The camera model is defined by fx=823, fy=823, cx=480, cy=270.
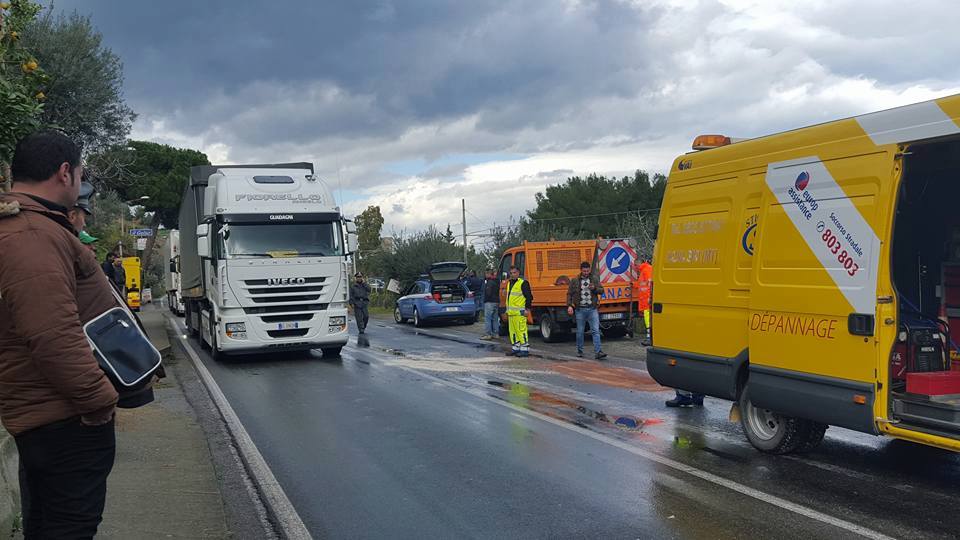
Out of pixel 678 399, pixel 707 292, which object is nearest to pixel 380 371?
pixel 678 399

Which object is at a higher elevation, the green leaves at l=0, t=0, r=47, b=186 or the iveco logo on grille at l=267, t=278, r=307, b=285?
the green leaves at l=0, t=0, r=47, b=186

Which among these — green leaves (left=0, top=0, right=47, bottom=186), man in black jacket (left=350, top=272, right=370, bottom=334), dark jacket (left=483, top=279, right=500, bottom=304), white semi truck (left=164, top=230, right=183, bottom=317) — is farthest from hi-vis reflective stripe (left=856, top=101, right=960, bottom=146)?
white semi truck (left=164, top=230, right=183, bottom=317)

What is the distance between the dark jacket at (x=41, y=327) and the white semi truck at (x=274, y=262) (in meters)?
12.0

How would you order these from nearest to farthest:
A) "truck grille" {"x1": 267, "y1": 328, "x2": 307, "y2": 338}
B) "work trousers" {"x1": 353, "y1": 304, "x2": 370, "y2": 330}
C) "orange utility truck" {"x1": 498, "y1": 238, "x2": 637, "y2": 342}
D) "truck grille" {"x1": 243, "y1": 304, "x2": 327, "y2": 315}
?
"truck grille" {"x1": 243, "y1": 304, "x2": 327, "y2": 315} → "truck grille" {"x1": 267, "y1": 328, "x2": 307, "y2": 338} → "orange utility truck" {"x1": 498, "y1": 238, "x2": 637, "y2": 342} → "work trousers" {"x1": 353, "y1": 304, "x2": 370, "y2": 330}

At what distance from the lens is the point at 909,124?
5840 mm

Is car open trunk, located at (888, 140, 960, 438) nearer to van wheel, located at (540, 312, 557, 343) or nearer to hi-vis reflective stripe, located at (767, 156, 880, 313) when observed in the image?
hi-vis reflective stripe, located at (767, 156, 880, 313)

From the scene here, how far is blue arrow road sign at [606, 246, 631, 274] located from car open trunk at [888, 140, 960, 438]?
10.6 m

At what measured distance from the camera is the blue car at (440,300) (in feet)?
84.9

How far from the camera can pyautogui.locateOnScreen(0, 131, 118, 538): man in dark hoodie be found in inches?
118

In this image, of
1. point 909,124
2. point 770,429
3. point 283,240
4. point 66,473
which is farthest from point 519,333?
point 66,473

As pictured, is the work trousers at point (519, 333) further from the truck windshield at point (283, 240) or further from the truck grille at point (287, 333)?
the truck grille at point (287, 333)

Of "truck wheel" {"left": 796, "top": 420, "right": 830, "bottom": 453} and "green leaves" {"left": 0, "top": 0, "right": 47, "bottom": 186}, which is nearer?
"green leaves" {"left": 0, "top": 0, "right": 47, "bottom": 186}

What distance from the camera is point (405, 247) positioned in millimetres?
39844

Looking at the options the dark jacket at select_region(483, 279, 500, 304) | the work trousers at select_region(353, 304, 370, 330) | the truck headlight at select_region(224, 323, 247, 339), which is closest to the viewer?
the truck headlight at select_region(224, 323, 247, 339)
